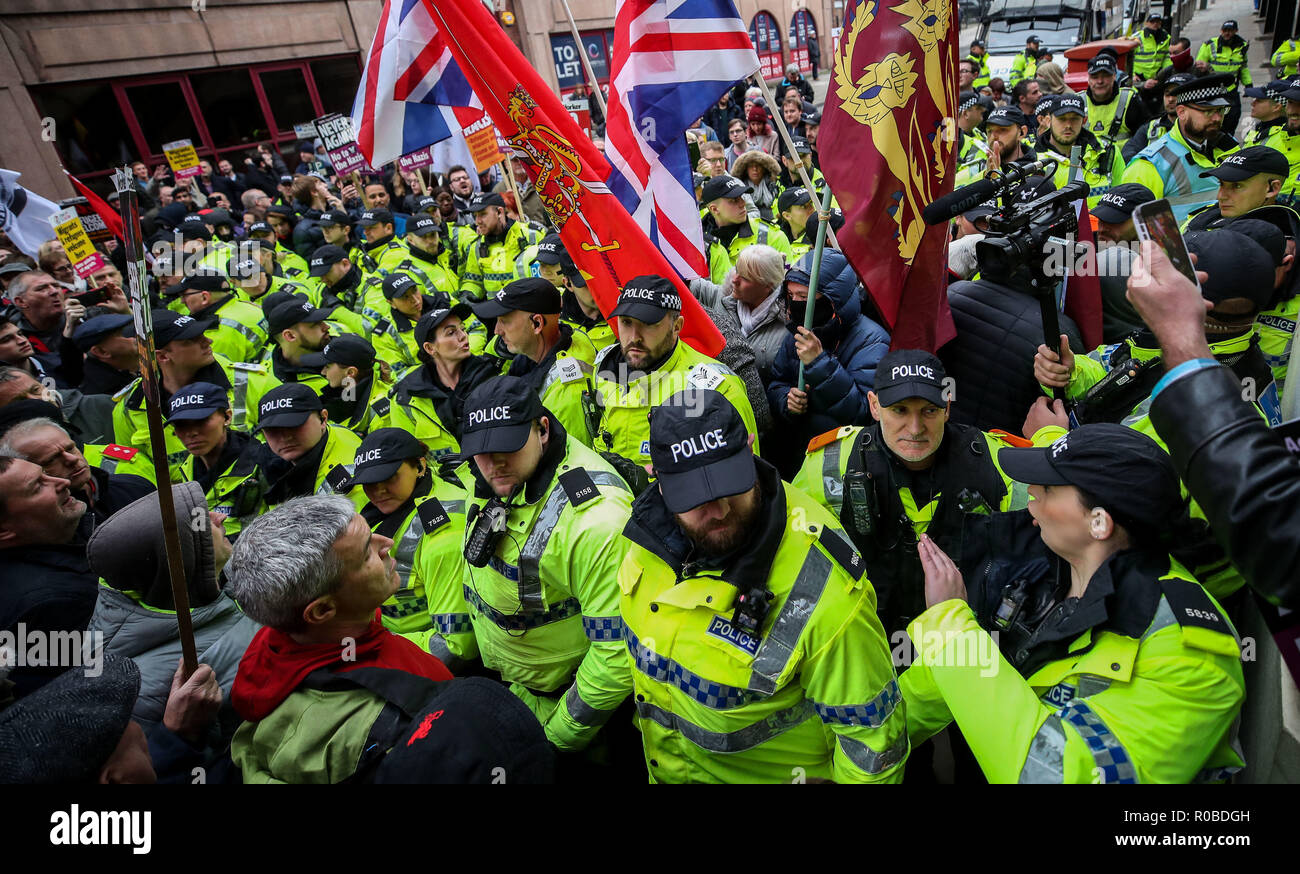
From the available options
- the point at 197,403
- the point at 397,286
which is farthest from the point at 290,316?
the point at 197,403

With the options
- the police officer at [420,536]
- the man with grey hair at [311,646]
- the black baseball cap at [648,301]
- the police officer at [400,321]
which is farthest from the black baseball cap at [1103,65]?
the man with grey hair at [311,646]

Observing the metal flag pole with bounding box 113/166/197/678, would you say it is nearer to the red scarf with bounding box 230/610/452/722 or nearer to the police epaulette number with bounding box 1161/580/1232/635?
the red scarf with bounding box 230/610/452/722

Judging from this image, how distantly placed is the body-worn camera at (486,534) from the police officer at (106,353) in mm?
4118

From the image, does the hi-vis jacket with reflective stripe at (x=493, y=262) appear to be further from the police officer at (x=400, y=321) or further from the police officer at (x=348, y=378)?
the police officer at (x=348, y=378)

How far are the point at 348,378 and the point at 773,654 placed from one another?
4170mm

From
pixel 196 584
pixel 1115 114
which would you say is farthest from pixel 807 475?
pixel 1115 114

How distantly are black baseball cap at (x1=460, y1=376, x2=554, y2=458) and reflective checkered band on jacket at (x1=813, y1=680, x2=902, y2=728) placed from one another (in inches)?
56.5

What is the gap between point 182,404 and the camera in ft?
13.4

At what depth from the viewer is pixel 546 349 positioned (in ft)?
15.6

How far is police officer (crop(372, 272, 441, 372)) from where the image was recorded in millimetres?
6480

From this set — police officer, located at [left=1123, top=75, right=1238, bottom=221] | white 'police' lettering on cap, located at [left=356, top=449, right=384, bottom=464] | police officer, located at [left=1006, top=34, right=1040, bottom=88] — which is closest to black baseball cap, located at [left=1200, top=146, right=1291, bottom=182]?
police officer, located at [left=1123, top=75, right=1238, bottom=221]

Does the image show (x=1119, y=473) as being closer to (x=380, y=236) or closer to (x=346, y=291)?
(x=346, y=291)
